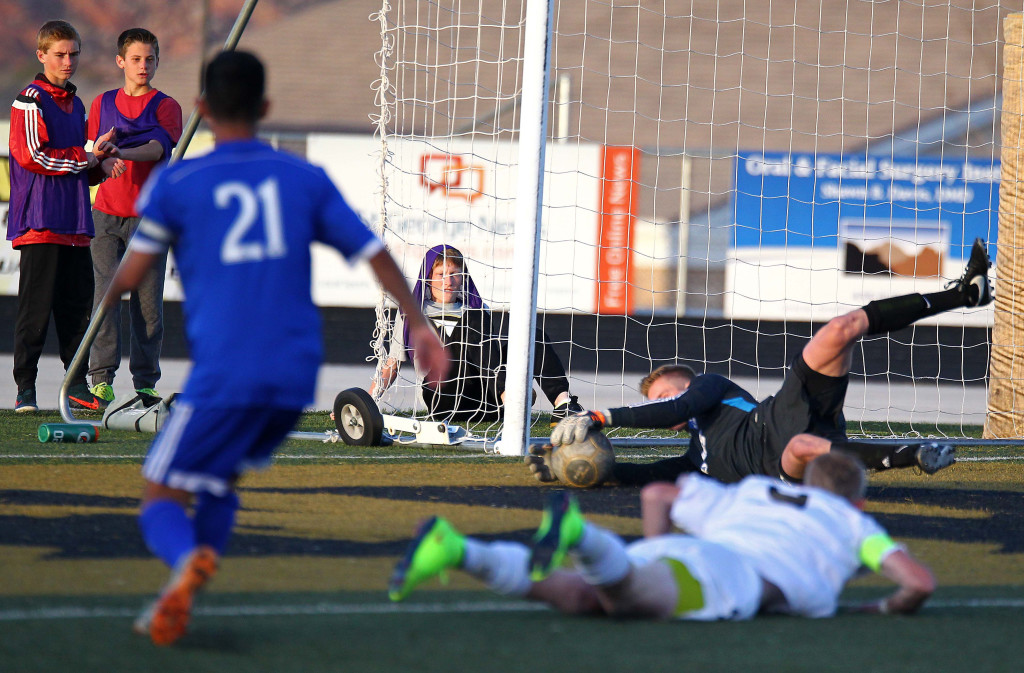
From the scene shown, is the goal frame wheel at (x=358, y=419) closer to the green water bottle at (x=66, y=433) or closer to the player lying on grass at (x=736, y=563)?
the green water bottle at (x=66, y=433)

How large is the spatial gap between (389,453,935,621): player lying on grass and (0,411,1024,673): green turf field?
2.7 inches

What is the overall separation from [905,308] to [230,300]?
→ 3.91 m

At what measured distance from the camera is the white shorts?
10.5 feet

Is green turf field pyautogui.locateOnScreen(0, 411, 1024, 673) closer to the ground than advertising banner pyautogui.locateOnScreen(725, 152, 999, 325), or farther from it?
closer to the ground

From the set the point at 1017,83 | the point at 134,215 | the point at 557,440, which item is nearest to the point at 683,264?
the point at 1017,83

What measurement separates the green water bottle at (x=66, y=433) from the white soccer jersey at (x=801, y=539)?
4692 millimetres

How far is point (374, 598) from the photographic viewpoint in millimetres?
3559

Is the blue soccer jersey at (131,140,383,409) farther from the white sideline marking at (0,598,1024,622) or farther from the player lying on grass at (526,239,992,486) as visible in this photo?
the player lying on grass at (526,239,992,486)

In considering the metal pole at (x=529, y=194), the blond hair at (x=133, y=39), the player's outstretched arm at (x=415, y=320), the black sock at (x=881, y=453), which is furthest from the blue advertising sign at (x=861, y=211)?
the player's outstretched arm at (x=415, y=320)

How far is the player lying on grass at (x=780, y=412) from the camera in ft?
18.4

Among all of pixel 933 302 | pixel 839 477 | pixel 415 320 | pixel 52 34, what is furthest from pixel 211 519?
pixel 52 34

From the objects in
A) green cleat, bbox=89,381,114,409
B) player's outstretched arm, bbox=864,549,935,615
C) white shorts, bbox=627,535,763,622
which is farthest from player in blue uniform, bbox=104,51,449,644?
green cleat, bbox=89,381,114,409

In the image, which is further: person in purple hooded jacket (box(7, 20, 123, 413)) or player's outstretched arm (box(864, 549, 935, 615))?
person in purple hooded jacket (box(7, 20, 123, 413))

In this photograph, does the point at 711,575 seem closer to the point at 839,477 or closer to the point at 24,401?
the point at 839,477
